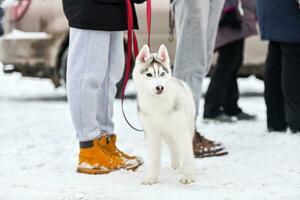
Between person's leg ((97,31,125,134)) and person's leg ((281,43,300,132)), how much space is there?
149 centimetres

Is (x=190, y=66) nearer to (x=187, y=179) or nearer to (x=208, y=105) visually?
(x=187, y=179)

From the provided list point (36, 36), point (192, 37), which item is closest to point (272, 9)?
point (192, 37)

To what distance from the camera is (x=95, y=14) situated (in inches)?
142

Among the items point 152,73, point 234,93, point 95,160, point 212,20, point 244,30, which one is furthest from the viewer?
point 234,93

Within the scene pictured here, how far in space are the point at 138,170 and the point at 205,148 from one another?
612 mm

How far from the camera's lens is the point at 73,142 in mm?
4836

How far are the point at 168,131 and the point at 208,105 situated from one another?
2.29 metres

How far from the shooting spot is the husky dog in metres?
3.44

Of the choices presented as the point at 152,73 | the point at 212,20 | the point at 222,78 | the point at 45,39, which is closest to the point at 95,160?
the point at 152,73

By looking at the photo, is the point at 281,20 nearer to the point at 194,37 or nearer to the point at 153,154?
the point at 194,37

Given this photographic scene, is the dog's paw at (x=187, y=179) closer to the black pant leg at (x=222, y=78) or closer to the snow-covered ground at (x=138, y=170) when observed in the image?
the snow-covered ground at (x=138, y=170)

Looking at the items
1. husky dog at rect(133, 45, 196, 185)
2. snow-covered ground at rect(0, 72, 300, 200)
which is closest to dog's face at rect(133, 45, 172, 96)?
husky dog at rect(133, 45, 196, 185)

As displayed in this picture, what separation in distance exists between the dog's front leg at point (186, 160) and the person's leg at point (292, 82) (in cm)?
150

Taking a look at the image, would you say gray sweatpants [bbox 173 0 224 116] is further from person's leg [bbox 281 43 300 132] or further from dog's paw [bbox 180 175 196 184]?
dog's paw [bbox 180 175 196 184]
